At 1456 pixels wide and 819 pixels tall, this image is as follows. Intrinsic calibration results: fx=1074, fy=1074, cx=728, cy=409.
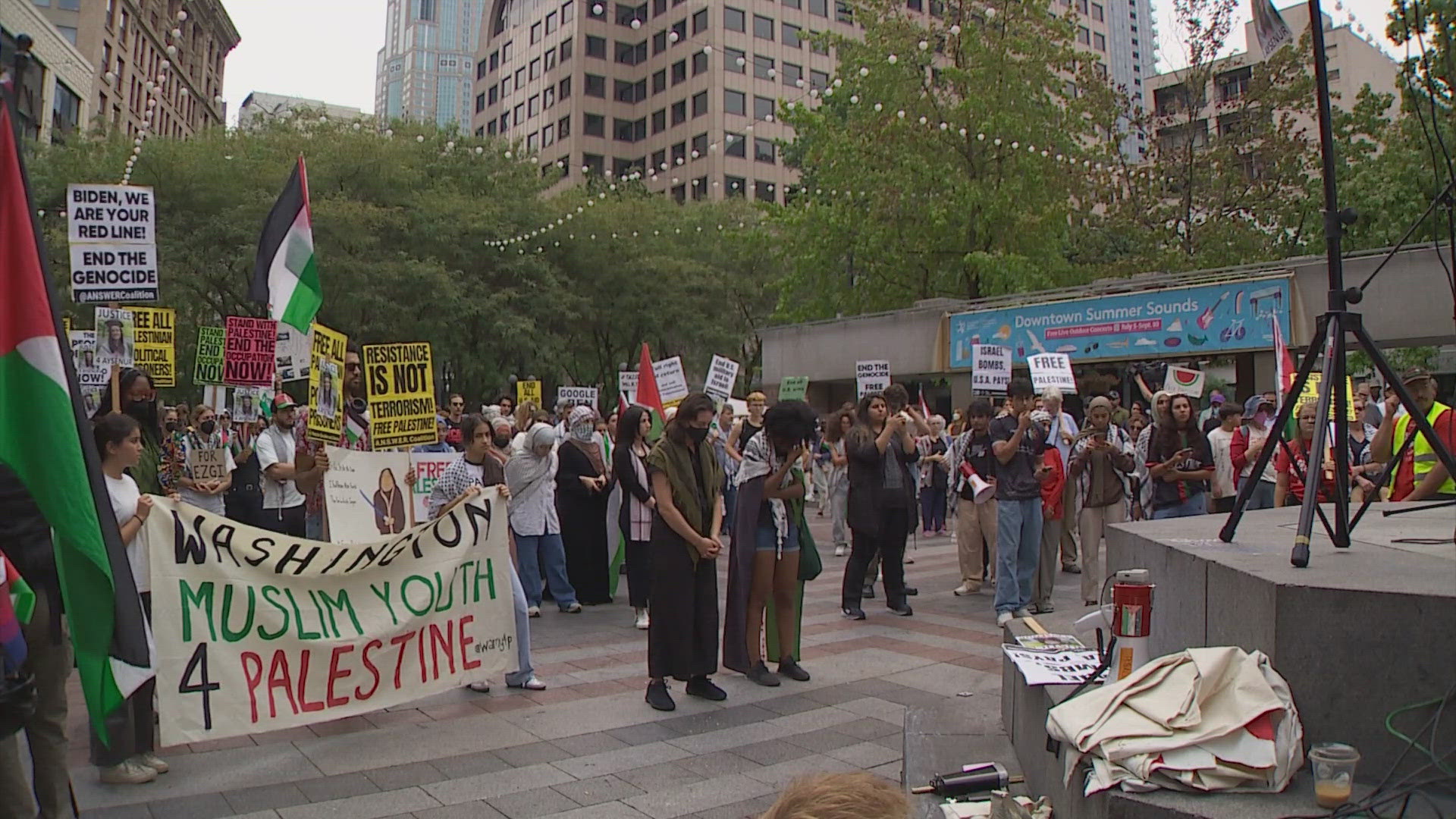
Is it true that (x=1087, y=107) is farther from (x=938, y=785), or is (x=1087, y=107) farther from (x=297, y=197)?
(x=938, y=785)

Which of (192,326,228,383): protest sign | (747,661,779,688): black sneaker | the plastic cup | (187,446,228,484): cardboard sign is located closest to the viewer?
the plastic cup

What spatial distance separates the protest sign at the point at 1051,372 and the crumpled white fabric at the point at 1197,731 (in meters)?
9.09

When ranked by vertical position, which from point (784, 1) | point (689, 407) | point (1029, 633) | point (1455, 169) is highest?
point (784, 1)

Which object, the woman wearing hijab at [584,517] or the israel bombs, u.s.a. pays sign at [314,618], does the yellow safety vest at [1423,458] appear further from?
the woman wearing hijab at [584,517]

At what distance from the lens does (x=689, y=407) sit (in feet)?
20.8

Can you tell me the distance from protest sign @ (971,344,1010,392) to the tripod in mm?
9063

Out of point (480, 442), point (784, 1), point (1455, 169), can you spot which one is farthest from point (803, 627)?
point (784, 1)

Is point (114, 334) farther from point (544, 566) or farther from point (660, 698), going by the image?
point (660, 698)

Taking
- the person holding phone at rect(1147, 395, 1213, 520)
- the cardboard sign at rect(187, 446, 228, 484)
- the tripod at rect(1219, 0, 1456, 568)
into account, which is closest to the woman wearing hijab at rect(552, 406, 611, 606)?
the cardboard sign at rect(187, 446, 228, 484)

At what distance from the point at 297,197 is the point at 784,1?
212 ft

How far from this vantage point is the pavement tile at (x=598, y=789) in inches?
183

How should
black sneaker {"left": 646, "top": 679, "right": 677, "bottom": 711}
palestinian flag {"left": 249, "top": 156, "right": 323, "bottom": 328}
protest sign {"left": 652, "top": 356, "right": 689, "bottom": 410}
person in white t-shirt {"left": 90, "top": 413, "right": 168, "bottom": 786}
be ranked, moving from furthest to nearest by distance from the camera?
1. protest sign {"left": 652, "top": 356, "right": 689, "bottom": 410}
2. palestinian flag {"left": 249, "top": 156, "right": 323, "bottom": 328}
3. black sneaker {"left": 646, "top": 679, "right": 677, "bottom": 711}
4. person in white t-shirt {"left": 90, "top": 413, "right": 168, "bottom": 786}

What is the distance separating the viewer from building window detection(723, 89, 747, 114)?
2621 inches

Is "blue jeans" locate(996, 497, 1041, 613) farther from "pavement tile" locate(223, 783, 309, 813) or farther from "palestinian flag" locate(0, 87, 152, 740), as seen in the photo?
"palestinian flag" locate(0, 87, 152, 740)
